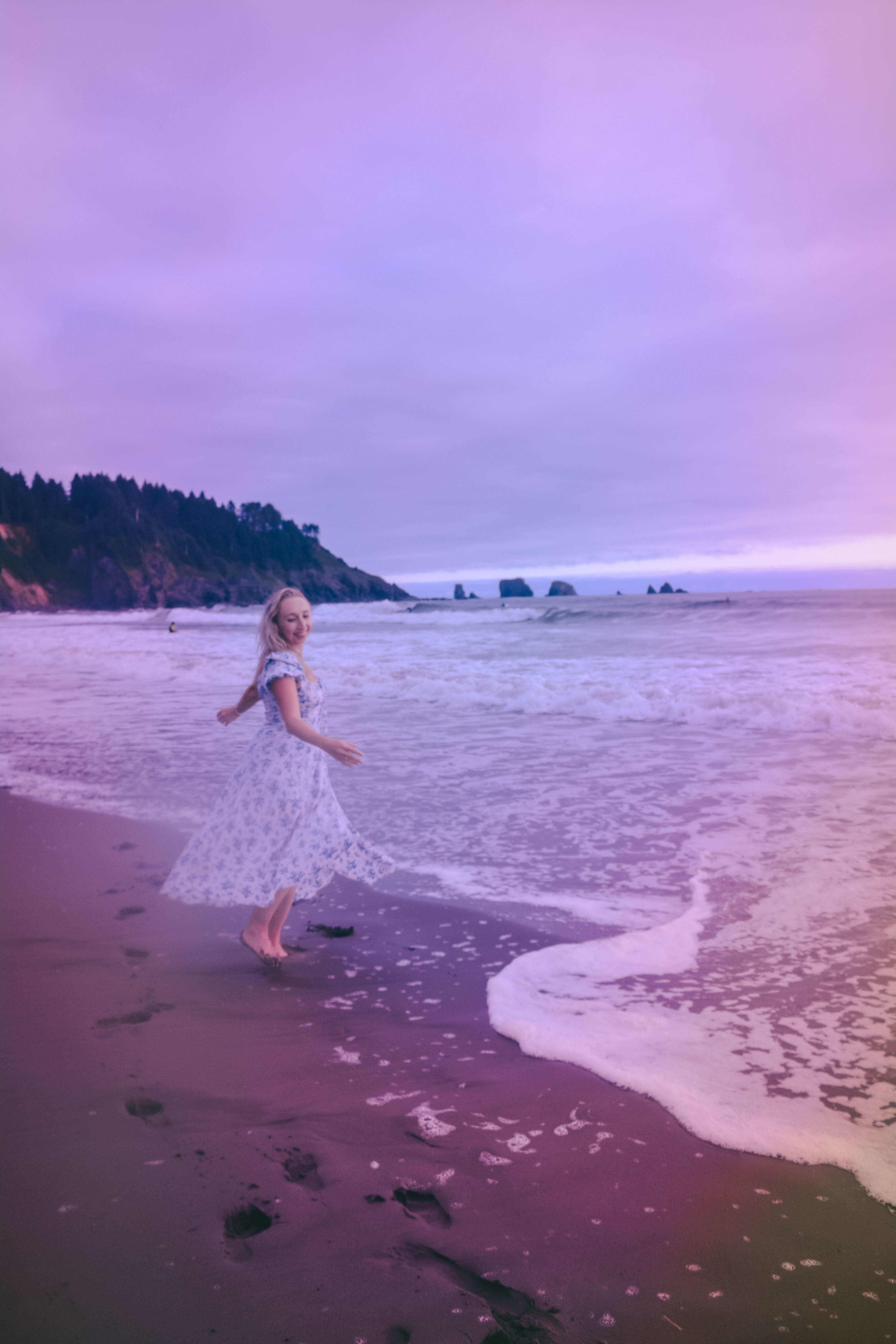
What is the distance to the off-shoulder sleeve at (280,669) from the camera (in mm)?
3752

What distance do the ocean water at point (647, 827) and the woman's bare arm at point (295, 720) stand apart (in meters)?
1.36

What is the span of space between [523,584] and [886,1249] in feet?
452

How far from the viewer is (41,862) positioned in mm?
5215

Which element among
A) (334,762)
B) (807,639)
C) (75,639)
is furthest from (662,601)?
(334,762)

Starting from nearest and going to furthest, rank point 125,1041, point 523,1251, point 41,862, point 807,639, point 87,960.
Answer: point 523,1251
point 125,1041
point 87,960
point 41,862
point 807,639

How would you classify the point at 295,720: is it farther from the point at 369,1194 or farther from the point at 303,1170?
the point at 369,1194

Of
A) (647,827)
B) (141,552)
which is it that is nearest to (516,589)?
(141,552)

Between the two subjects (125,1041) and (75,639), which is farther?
(75,639)

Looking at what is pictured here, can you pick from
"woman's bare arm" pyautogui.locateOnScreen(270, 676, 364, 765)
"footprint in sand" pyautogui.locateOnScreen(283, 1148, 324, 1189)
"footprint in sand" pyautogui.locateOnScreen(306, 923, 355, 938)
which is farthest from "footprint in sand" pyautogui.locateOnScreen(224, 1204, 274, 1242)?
"footprint in sand" pyautogui.locateOnScreen(306, 923, 355, 938)

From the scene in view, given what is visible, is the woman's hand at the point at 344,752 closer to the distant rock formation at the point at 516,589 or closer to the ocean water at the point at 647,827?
the ocean water at the point at 647,827

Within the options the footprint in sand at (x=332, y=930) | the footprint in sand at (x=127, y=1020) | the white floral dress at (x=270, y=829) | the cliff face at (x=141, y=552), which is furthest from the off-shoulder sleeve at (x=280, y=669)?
the cliff face at (x=141, y=552)

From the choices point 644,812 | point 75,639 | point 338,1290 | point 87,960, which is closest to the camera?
point 338,1290

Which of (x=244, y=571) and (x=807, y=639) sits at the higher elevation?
(x=244, y=571)

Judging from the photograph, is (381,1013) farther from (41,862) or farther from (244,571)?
(244,571)
